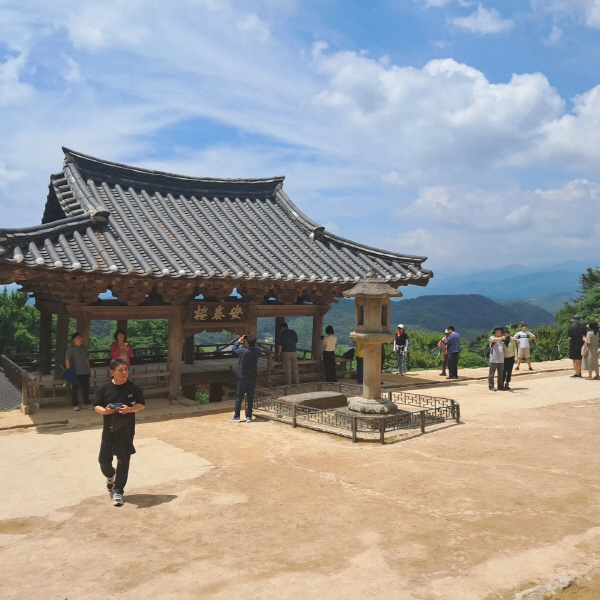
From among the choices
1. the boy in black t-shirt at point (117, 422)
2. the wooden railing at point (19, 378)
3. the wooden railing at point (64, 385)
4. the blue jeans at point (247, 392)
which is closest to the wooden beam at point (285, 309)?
the wooden railing at point (64, 385)

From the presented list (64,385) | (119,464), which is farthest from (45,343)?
(119,464)

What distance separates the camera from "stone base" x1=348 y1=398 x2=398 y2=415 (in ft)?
35.2

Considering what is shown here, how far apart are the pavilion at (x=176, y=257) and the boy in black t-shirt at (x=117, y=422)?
488cm

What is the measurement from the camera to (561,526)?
5.77 metres

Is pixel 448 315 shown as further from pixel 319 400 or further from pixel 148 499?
pixel 148 499

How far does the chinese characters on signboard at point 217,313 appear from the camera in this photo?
13648mm

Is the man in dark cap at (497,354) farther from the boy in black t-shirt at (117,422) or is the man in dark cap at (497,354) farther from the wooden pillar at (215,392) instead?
the boy in black t-shirt at (117,422)

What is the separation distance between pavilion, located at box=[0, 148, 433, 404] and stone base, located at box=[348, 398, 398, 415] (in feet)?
12.9

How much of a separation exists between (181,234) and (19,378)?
573 centimetres

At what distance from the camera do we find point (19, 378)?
14.2 metres

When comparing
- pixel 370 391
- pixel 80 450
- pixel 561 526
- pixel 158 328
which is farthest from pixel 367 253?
pixel 158 328

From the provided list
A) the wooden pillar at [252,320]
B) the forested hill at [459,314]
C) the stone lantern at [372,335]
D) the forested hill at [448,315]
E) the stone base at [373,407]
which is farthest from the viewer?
the forested hill at [459,314]

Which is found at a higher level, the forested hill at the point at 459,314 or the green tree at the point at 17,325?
the forested hill at the point at 459,314

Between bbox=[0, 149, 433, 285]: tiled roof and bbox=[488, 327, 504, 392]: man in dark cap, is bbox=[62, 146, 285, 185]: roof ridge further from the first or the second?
bbox=[488, 327, 504, 392]: man in dark cap
